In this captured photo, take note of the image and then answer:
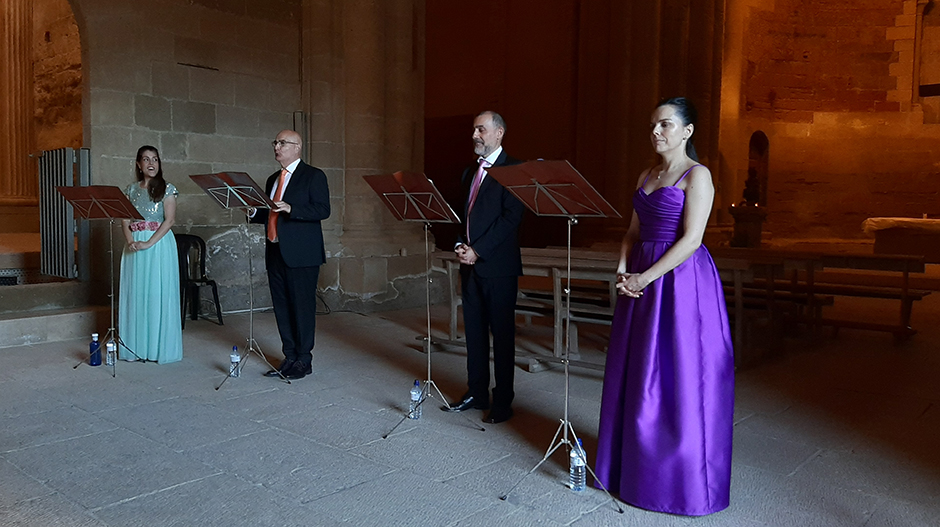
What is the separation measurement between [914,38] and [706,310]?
629 inches

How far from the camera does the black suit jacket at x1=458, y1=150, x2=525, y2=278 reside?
400 cm

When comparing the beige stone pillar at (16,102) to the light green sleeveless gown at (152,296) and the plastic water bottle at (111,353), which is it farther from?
the plastic water bottle at (111,353)

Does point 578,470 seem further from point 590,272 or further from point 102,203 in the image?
point 102,203

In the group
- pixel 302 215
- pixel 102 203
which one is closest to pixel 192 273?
pixel 102 203

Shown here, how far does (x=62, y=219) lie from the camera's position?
6789 millimetres

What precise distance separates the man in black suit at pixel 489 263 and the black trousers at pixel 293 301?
137 cm

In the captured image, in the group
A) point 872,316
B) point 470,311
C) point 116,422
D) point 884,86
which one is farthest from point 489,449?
point 884,86

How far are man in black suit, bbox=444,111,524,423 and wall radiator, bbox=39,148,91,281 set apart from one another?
4.20 m

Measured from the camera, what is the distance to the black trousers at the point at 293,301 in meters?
5.12

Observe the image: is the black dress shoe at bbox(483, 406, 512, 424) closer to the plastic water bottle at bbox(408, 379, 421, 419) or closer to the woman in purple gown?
the plastic water bottle at bbox(408, 379, 421, 419)

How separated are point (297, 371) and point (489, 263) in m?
1.80

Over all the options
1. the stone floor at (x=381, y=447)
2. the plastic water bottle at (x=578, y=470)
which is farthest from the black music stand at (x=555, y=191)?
the stone floor at (x=381, y=447)

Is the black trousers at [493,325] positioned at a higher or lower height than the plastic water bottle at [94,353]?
higher

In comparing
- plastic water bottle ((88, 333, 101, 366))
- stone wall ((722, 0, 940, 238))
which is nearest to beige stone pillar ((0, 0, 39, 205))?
plastic water bottle ((88, 333, 101, 366))
